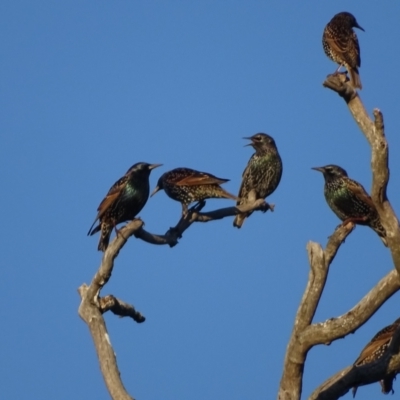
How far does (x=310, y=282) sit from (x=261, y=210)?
303cm

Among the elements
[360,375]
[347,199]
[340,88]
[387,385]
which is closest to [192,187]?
[347,199]

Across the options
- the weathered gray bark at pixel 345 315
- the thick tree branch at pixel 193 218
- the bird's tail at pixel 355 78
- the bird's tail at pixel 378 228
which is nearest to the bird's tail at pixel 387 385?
the weathered gray bark at pixel 345 315

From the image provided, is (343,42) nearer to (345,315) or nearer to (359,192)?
(359,192)

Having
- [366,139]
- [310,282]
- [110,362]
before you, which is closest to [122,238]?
[110,362]

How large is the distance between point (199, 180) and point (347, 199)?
5.21 feet

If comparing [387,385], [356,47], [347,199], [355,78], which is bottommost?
[387,385]

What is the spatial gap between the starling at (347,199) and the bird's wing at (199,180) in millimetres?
1105

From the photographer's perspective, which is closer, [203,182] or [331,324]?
[331,324]

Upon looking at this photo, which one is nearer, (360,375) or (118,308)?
(360,375)

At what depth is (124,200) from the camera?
10008mm

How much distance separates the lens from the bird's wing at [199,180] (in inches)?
420

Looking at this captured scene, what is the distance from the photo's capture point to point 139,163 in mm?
10219

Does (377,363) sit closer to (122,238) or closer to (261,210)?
(122,238)

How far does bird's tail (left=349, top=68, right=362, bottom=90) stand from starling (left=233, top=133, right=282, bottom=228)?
1365 mm
